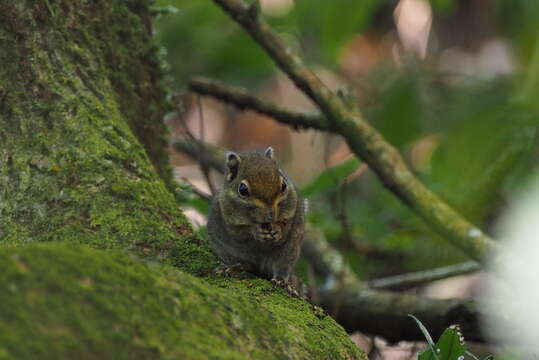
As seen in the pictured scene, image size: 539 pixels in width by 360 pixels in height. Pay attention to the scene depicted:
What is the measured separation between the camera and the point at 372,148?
403cm

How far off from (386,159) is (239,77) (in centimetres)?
286

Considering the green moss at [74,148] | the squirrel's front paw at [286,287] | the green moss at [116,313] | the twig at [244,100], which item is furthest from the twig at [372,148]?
the green moss at [116,313]

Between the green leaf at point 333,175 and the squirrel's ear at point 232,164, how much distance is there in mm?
625

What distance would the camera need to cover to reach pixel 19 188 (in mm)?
2904

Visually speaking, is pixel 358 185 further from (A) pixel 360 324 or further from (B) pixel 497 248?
(B) pixel 497 248

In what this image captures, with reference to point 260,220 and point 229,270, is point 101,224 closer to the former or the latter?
point 229,270

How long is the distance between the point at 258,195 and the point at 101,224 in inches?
33.2

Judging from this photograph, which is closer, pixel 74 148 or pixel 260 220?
pixel 74 148

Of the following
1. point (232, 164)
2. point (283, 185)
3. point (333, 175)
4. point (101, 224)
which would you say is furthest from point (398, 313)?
point (101, 224)

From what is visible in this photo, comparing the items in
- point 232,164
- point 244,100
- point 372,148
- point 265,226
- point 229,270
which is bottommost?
point 229,270

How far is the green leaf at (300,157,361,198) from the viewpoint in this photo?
405 centimetres

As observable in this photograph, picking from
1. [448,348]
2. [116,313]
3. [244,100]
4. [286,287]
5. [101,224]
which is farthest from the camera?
[244,100]

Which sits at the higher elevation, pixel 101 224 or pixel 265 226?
pixel 265 226

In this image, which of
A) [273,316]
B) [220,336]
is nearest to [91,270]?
[220,336]
